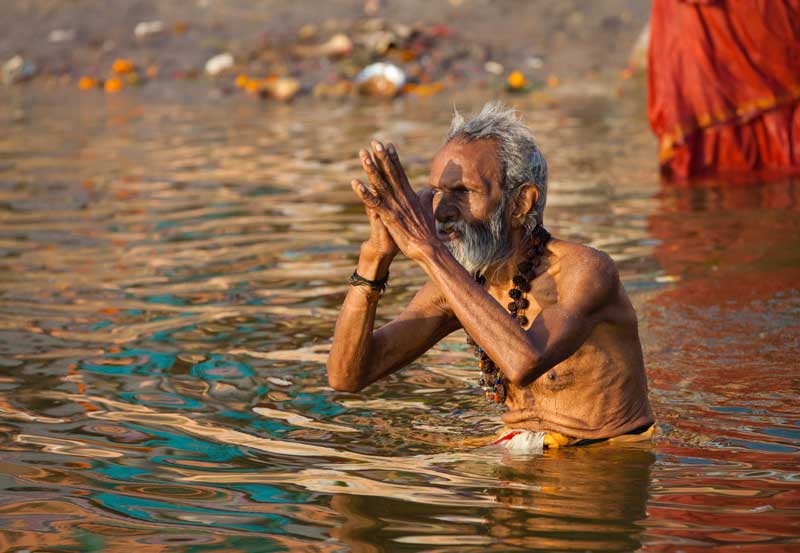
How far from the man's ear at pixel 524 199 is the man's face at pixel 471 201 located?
48 mm

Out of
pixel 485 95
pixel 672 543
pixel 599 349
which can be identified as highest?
pixel 485 95

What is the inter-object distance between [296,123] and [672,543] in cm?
1290

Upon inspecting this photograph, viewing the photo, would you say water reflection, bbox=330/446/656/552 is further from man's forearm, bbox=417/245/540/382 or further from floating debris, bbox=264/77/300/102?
floating debris, bbox=264/77/300/102

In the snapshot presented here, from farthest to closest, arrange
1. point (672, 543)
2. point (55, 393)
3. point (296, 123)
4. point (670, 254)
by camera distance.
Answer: point (296, 123) → point (670, 254) → point (55, 393) → point (672, 543)

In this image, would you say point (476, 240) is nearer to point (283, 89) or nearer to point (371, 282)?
point (371, 282)

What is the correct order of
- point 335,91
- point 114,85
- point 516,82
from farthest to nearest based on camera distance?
1. point 114,85
2. point 335,91
3. point 516,82

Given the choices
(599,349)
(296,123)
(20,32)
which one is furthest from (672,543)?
(20,32)

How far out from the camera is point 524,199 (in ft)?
13.7

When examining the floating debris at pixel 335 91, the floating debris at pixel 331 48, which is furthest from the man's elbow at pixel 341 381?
the floating debris at pixel 331 48

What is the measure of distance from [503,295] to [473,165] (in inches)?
18.9

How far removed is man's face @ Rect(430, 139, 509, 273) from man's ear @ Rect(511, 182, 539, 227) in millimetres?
48

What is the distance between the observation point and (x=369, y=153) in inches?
153

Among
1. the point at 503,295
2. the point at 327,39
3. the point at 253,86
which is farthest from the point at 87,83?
the point at 503,295

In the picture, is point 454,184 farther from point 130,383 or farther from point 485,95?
point 485,95
